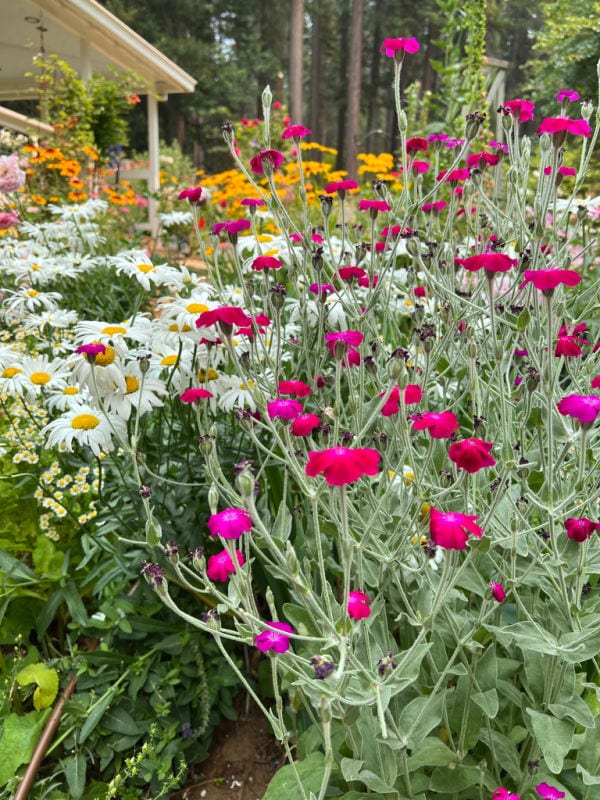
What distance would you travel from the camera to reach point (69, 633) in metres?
2.07

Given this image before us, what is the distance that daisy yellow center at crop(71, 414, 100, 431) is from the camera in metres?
1.74

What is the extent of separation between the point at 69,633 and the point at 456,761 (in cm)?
130

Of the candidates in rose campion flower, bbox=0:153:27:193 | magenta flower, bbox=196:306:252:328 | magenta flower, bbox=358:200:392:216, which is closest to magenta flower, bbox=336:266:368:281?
magenta flower, bbox=358:200:392:216

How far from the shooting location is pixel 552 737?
3.84 ft

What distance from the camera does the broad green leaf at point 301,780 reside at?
53.0 inches

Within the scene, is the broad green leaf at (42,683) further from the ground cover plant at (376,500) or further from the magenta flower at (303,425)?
the magenta flower at (303,425)

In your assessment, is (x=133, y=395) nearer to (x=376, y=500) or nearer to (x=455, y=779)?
(x=376, y=500)

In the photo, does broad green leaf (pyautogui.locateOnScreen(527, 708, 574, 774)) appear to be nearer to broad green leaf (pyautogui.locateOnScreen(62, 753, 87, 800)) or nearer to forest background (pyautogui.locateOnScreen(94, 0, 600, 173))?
broad green leaf (pyautogui.locateOnScreen(62, 753, 87, 800))

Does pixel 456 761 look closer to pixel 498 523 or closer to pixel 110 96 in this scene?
pixel 498 523

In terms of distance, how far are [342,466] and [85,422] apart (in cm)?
111

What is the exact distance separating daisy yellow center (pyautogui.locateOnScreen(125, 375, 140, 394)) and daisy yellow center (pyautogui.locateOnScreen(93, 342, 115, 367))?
0.10 m

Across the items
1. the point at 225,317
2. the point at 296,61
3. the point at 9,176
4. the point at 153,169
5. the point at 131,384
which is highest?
the point at 296,61

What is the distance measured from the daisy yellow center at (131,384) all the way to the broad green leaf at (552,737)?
120 cm

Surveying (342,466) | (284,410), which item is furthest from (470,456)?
(284,410)
